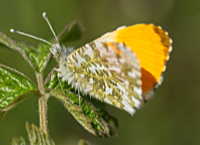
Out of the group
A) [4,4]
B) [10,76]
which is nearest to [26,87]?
[10,76]

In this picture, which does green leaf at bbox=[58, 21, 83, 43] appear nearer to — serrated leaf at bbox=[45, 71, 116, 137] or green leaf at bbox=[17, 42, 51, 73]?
green leaf at bbox=[17, 42, 51, 73]

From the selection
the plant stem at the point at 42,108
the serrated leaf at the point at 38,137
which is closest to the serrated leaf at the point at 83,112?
the plant stem at the point at 42,108

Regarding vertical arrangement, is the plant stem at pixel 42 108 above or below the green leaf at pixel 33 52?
below

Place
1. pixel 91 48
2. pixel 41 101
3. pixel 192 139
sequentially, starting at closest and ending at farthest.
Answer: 1. pixel 41 101
2. pixel 91 48
3. pixel 192 139

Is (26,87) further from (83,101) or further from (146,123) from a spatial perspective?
(146,123)

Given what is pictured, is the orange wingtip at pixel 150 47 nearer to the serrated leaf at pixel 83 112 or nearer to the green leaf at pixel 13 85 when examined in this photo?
the serrated leaf at pixel 83 112

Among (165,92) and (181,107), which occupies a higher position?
(165,92)

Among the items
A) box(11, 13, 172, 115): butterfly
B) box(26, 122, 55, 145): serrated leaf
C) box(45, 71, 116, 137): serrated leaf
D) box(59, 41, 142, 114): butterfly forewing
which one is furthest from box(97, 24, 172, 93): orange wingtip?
box(26, 122, 55, 145): serrated leaf
